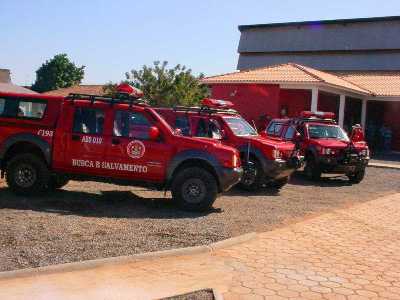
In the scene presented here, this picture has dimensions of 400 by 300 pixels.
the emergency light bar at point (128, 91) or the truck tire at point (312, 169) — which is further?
the truck tire at point (312, 169)

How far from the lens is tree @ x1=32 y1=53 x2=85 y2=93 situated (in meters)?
72.7

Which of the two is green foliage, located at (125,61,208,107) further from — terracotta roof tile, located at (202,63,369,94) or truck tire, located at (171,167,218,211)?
truck tire, located at (171,167,218,211)

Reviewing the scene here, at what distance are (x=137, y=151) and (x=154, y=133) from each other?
49 cm

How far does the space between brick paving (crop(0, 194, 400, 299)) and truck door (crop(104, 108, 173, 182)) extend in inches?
98.4

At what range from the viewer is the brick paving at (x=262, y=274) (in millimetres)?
5359

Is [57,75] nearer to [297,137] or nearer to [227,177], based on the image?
[297,137]

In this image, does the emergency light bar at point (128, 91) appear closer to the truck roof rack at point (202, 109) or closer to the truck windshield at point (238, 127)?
the truck roof rack at point (202, 109)

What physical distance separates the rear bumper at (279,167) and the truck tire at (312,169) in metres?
2.79

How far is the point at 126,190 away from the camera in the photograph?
11.7 meters

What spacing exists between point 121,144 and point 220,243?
3.19m

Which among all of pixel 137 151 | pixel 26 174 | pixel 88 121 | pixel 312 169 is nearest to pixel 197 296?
pixel 137 151

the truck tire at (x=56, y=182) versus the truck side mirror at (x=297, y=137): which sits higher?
the truck side mirror at (x=297, y=137)

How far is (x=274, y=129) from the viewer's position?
16.6 m

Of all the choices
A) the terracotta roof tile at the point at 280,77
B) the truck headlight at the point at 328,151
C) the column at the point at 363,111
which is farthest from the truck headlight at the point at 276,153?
the column at the point at 363,111
